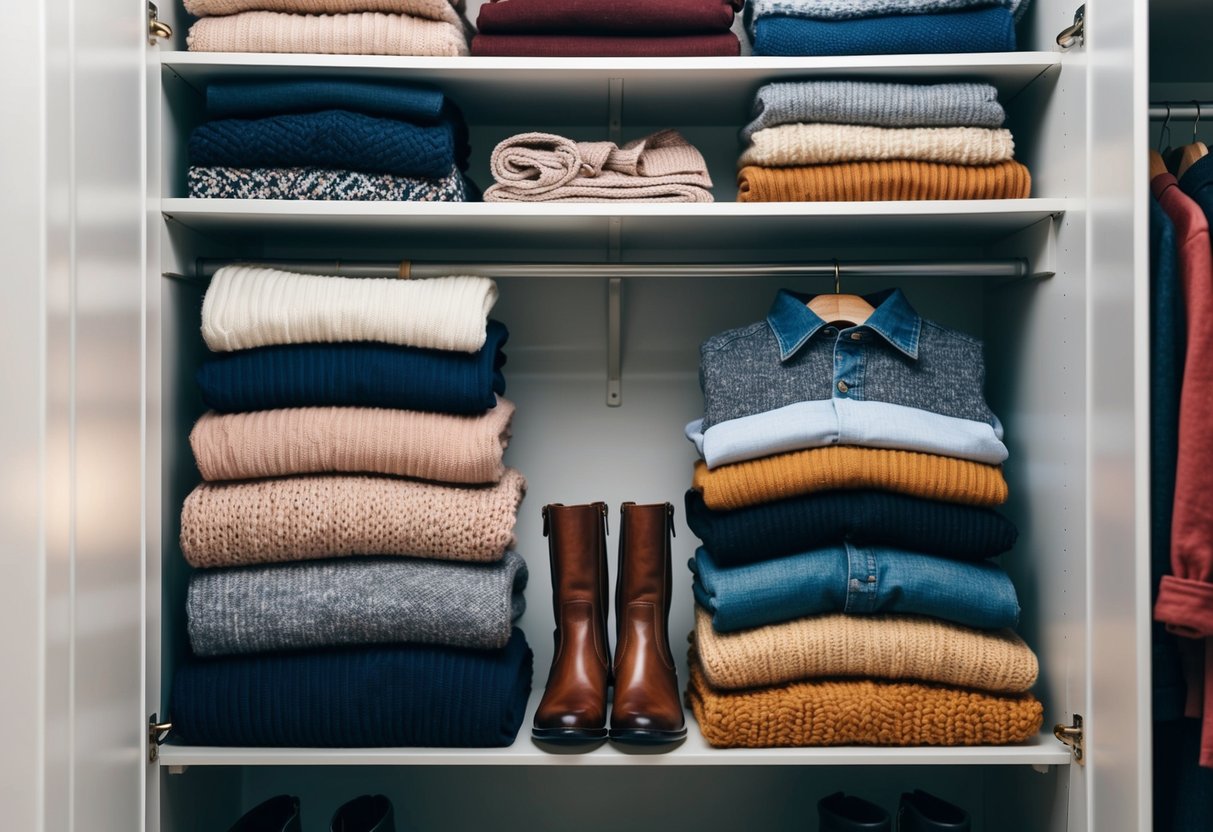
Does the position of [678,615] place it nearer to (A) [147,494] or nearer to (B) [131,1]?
(A) [147,494]

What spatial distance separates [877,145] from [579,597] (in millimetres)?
763

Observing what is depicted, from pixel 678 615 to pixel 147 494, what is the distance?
834 millimetres

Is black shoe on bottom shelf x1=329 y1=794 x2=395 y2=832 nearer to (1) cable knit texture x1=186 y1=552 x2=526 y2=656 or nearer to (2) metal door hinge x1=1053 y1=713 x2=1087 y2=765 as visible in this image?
(1) cable knit texture x1=186 y1=552 x2=526 y2=656

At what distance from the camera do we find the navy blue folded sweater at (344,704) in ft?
4.01

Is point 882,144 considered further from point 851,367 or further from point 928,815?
point 928,815

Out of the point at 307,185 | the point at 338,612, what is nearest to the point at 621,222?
the point at 307,185

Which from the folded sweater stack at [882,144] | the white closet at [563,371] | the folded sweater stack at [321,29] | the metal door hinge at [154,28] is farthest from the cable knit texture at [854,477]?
the metal door hinge at [154,28]

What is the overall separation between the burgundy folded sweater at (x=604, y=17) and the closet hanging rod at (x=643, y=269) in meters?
0.33

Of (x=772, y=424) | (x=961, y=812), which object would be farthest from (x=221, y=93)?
(x=961, y=812)

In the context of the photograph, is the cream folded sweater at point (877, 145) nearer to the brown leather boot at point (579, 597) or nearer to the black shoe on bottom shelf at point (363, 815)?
the brown leather boot at point (579, 597)

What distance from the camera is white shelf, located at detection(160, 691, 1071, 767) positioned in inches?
47.5

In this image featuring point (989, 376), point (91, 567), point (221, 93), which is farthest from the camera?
point (989, 376)

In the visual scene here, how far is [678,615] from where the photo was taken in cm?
156

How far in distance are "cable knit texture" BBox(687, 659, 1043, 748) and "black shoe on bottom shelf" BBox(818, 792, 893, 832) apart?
113mm
